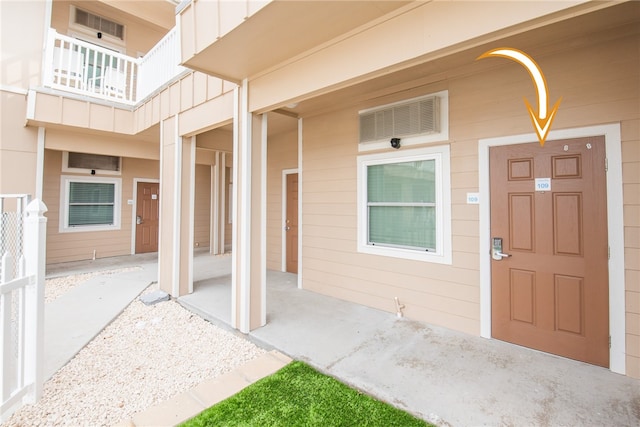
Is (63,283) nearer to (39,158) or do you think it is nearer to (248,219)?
(39,158)

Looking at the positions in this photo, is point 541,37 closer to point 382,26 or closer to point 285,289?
point 382,26

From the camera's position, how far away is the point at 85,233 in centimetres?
707

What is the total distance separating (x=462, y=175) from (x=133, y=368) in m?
A: 3.74

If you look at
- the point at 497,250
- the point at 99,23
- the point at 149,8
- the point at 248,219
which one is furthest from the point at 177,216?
the point at 99,23

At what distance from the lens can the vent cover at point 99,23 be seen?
681 centimetres

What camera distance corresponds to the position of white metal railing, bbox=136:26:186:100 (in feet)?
15.6

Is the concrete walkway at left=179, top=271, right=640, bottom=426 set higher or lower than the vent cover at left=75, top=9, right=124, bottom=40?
lower

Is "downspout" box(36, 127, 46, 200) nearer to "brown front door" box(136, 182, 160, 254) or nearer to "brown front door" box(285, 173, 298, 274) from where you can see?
"brown front door" box(136, 182, 160, 254)

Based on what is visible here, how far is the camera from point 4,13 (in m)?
5.26

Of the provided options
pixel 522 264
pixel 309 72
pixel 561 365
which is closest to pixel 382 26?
pixel 309 72

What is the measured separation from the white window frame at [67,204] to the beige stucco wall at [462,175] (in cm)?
564

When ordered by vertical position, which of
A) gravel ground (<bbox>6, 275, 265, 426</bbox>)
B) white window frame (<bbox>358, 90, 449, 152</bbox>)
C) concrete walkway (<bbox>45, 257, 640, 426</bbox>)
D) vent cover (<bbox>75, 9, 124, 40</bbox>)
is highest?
vent cover (<bbox>75, 9, 124, 40</bbox>)

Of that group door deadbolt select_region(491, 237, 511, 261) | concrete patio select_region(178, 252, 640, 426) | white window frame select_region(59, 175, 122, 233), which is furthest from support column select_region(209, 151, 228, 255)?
door deadbolt select_region(491, 237, 511, 261)

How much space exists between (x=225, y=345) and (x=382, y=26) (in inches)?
126
